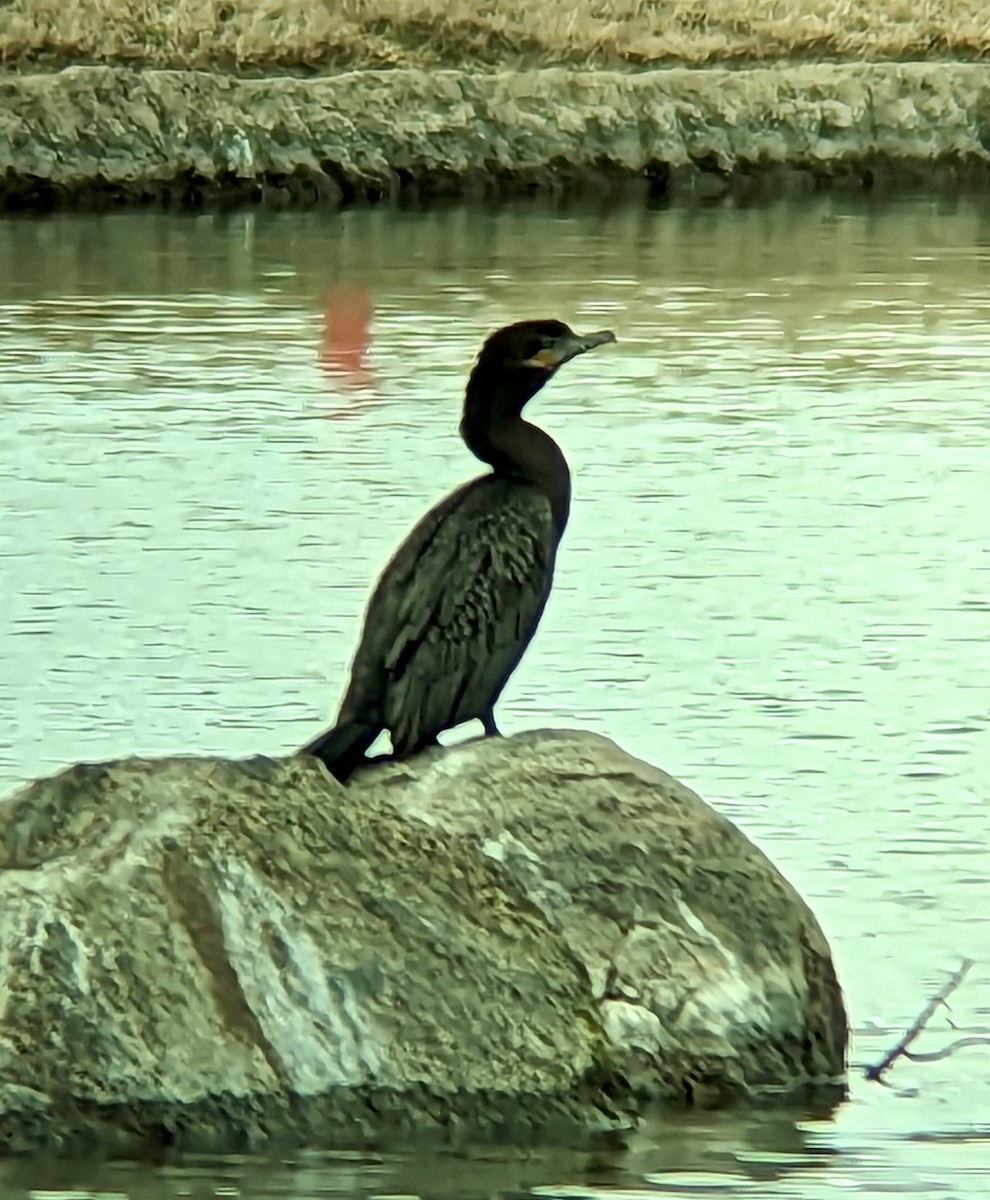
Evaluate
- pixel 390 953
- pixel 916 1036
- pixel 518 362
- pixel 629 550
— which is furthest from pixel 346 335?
pixel 390 953

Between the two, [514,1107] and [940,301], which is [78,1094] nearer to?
[514,1107]

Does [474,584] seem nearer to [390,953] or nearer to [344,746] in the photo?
[344,746]

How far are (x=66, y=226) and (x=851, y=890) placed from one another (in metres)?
14.6

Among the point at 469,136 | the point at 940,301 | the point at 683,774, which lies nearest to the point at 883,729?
the point at 683,774

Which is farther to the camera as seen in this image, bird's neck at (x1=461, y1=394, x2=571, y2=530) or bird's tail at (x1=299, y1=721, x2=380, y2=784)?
bird's neck at (x1=461, y1=394, x2=571, y2=530)

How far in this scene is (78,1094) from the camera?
5.18 meters

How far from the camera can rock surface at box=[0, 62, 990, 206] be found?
2222 cm

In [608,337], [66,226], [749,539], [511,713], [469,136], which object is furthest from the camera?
[469,136]

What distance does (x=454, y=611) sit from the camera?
589 centimetres

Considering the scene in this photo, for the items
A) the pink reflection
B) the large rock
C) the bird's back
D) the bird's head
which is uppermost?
the bird's head

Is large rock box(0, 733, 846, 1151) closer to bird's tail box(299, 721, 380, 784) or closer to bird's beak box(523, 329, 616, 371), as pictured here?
bird's tail box(299, 721, 380, 784)

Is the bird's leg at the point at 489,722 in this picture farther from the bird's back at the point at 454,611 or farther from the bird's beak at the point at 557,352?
the bird's beak at the point at 557,352

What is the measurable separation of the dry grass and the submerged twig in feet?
62.4

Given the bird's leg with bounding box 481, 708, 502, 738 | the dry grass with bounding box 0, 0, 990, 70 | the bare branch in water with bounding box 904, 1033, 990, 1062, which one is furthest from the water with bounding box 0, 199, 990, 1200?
the dry grass with bounding box 0, 0, 990, 70
